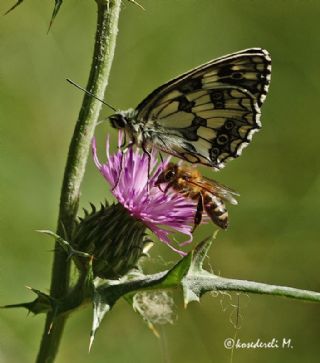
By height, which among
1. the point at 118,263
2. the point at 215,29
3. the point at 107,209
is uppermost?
the point at 215,29

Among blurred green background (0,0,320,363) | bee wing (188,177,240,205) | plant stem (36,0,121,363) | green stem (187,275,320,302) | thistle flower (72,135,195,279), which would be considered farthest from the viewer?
blurred green background (0,0,320,363)

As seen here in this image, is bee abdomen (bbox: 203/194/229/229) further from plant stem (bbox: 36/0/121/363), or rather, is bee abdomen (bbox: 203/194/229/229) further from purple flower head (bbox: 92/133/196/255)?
plant stem (bbox: 36/0/121/363)

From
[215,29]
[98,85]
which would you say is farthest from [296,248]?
[98,85]

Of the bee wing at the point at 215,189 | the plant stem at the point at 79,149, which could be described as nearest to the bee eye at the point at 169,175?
the bee wing at the point at 215,189

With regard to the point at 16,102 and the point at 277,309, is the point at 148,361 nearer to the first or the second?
the point at 277,309

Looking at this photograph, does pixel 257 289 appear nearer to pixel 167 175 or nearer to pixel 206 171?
pixel 167 175

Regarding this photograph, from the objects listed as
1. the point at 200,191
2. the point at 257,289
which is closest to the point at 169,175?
the point at 200,191

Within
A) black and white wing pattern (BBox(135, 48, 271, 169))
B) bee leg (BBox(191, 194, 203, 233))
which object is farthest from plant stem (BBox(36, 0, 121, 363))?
bee leg (BBox(191, 194, 203, 233))

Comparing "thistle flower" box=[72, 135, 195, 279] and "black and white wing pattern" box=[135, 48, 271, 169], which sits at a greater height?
"black and white wing pattern" box=[135, 48, 271, 169]
